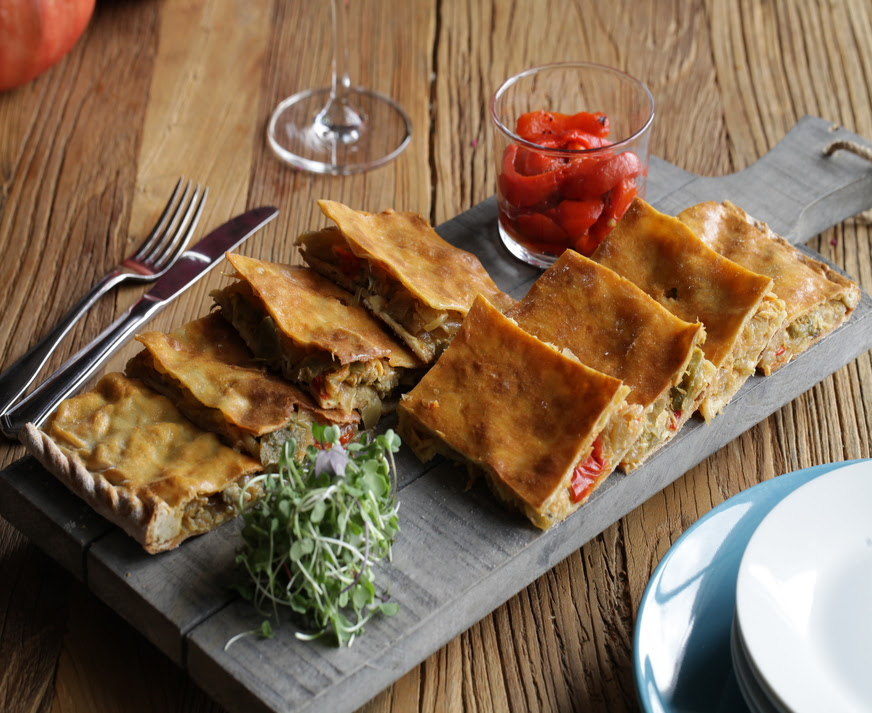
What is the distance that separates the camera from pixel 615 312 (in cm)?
355

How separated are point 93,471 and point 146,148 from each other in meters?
2.63

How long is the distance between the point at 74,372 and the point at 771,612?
2586 mm

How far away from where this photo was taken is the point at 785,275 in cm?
384

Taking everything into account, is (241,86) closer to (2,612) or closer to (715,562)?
(2,612)

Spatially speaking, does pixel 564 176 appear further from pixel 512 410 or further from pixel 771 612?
pixel 771 612

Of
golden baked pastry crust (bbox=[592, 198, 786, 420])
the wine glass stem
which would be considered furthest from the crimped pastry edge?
the wine glass stem

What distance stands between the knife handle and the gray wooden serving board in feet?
1.52

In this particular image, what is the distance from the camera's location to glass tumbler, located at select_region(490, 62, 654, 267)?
4.12 meters

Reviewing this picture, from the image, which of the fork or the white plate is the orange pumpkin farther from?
the white plate

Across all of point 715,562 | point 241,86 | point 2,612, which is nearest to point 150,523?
point 2,612

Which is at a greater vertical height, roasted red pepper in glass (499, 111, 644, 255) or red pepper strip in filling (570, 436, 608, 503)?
roasted red pepper in glass (499, 111, 644, 255)

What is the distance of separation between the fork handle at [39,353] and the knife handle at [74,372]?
58mm

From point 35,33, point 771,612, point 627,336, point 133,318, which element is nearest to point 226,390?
point 133,318

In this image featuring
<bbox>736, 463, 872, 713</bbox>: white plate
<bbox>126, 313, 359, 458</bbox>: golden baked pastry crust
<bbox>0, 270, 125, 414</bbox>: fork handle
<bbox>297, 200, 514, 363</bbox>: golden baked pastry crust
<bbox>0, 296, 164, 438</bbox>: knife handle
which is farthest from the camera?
<bbox>0, 270, 125, 414</bbox>: fork handle
